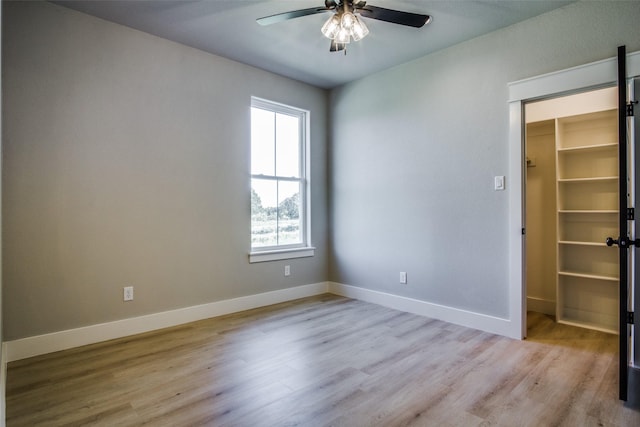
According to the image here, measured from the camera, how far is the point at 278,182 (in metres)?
4.12

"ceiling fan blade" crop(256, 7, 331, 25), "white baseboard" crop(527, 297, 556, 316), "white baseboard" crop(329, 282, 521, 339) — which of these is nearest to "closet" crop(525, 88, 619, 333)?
"white baseboard" crop(527, 297, 556, 316)

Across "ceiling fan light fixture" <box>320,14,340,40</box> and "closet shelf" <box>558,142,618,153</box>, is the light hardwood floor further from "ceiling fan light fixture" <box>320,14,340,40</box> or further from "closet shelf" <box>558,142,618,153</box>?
"ceiling fan light fixture" <box>320,14,340,40</box>

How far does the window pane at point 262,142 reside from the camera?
3887 mm

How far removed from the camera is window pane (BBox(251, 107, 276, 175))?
3887mm

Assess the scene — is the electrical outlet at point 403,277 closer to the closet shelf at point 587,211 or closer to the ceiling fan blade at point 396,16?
the closet shelf at point 587,211

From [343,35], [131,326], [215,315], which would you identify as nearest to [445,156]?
[343,35]

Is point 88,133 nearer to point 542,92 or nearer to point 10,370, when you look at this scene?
point 10,370

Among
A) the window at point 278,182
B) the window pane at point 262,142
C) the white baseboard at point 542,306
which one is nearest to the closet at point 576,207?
the white baseboard at point 542,306

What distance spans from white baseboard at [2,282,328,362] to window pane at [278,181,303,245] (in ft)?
1.97

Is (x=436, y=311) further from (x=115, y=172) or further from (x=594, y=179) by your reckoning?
(x=115, y=172)

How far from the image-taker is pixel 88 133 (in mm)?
2809

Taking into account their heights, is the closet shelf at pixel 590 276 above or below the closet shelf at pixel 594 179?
below

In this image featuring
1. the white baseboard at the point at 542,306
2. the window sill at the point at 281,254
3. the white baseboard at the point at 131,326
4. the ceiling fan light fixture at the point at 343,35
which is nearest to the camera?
the ceiling fan light fixture at the point at 343,35

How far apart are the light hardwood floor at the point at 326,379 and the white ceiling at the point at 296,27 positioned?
2561mm
